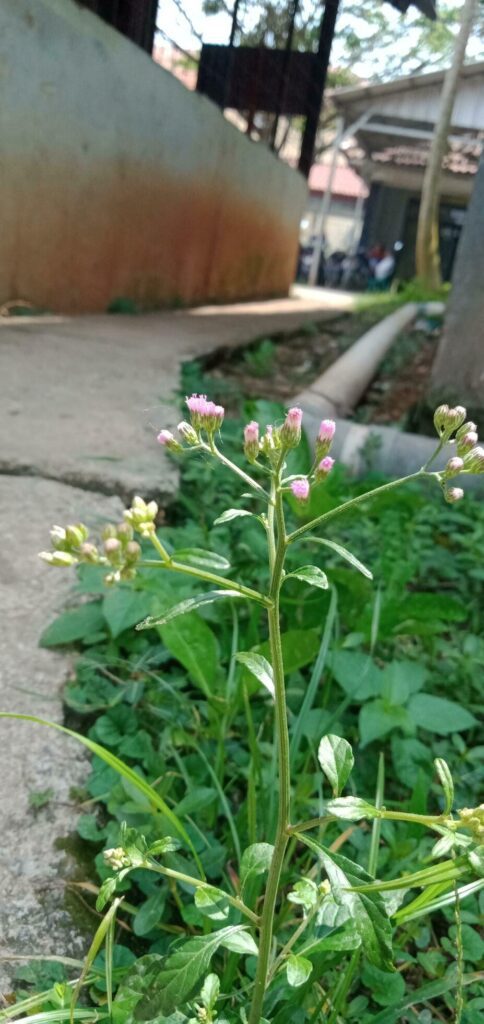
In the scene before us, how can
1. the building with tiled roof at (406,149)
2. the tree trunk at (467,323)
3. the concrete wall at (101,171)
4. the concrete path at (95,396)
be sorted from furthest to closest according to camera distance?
the building with tiled roof at (406,149), the concrete wall at (101,171), the tree trunk at (467,323), the concrete path at (95,396)

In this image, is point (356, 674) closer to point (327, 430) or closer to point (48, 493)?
point (327, 430)

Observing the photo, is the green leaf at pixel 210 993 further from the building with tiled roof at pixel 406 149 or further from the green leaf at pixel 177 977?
the building with tiled roof at pixel 406 149

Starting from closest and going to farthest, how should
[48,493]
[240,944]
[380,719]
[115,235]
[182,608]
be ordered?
A: [182,608], [240,944], [380,719], [48,493], [115,235]

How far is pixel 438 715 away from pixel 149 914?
0.59m

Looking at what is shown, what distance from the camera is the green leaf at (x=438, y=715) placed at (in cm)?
133

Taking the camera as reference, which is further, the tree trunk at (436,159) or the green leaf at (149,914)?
the tree trunk at (436,159)

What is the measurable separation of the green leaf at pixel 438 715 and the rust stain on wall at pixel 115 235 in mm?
3449

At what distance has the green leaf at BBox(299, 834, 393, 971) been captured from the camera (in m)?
0.66

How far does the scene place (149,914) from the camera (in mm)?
977

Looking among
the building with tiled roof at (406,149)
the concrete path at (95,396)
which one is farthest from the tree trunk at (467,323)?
the building with tiled roof at (406,149)

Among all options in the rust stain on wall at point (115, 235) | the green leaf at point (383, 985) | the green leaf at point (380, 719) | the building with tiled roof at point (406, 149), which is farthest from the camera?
the building with tiled roof at point (406, 149)

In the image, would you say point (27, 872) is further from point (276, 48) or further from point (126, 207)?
point (276, 48)

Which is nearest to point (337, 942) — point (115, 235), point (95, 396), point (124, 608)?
point (124, 608)

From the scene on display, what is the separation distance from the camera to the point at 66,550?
0.70 m
